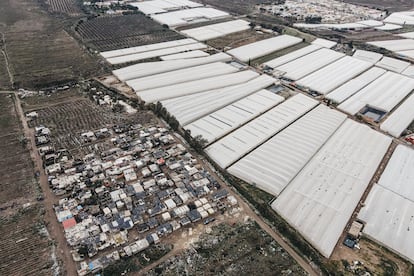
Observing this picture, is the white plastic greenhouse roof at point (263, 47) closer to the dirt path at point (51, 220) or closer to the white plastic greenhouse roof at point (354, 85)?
the white plastic greenhouse roof at point (354, 85)

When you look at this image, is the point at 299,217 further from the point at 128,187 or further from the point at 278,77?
the point at 278,77

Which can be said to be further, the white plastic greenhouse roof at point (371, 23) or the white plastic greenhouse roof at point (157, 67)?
the white plastic greenhouse roof at point (371, 23)

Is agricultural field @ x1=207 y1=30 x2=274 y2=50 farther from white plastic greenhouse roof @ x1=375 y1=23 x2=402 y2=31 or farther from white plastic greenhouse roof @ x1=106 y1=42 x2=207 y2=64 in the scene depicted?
white plastic greenhouse roof @ x1=375 y1=23 x2=402 y2=31

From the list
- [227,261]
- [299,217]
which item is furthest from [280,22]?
[227,261]

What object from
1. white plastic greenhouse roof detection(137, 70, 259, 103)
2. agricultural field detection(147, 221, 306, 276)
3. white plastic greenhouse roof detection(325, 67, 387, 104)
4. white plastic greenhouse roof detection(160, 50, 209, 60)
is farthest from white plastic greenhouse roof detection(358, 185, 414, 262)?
white plastic greenhouse roof detection(160, 50, 209, 60)

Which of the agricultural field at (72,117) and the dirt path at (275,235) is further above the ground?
the dirt path at (275,235)

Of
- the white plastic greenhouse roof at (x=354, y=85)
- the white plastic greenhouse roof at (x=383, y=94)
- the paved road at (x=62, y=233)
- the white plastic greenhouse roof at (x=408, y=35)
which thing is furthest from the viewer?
the white plastic greenhouse roof at (x=408, y=35)

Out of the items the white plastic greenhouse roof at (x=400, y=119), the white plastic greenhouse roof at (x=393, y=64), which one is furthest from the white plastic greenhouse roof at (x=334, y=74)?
the white plastic greenhouse roof at (x=400, y=119)
